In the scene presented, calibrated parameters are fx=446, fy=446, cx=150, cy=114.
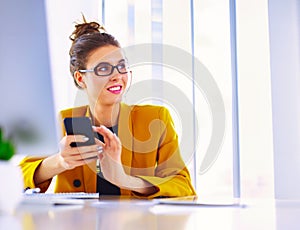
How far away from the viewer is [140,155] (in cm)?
216

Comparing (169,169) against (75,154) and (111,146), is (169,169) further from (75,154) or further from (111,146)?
(75,154)

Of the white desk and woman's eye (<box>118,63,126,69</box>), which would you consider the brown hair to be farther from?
the white desk

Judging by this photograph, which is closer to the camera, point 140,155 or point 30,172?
point 30,172

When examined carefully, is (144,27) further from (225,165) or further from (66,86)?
(225,165)

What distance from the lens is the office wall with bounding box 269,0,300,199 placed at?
2.98 meters

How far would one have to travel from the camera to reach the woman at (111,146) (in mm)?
1941

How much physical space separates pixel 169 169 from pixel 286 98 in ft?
4.35

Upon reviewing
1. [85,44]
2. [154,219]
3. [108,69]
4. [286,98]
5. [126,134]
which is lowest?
[154,219]

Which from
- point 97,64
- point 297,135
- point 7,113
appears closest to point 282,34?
point 297,135

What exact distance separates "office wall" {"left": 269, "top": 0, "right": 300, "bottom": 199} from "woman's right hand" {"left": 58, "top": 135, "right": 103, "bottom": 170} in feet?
4.97

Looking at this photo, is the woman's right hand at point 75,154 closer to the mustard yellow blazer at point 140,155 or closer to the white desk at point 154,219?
the mustard yellow blazer at point 140,155

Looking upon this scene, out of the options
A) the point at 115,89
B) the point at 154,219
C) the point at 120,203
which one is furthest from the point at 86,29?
the point at 154,219

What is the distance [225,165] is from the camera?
3.35 meters

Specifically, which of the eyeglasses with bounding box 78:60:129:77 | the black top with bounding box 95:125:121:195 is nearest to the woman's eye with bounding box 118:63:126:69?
the eyeglasses with bounding box 78:60:129:77
